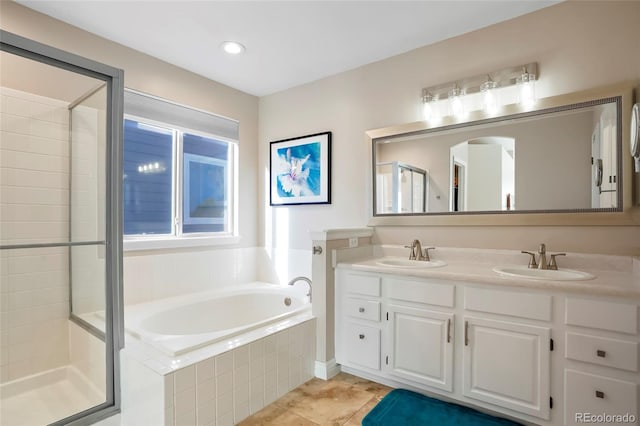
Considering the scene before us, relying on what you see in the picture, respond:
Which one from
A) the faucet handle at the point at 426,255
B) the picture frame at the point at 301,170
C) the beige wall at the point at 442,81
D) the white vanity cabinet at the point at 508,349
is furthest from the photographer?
the picture frame at the point at 301,170

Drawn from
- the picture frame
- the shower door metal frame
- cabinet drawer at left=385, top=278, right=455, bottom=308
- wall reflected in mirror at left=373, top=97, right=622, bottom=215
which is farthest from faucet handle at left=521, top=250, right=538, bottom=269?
the shower door metal frame

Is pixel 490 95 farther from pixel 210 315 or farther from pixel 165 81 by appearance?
pixel 210 315

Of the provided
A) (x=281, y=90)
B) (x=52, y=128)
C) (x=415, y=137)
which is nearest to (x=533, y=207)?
(x=415, y=137)

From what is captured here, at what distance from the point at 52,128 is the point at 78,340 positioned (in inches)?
53.7

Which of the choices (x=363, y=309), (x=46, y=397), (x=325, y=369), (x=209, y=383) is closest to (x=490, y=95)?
(x=363, y=309)

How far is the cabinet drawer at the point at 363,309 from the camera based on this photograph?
2184mm

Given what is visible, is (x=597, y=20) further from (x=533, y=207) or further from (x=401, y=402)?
(x=401, y=402)

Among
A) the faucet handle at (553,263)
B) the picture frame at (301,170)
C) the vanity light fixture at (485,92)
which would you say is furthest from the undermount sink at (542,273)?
the picture frame at (301,170)

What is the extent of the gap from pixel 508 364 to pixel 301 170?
2.25 metres

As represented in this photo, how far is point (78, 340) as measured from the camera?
2.04 meters

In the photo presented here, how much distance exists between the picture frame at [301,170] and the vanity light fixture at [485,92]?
3.17 feet

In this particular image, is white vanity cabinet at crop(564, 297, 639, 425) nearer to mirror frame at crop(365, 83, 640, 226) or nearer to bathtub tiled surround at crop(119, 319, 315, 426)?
mirror frame at crop(365, 83, 640, 226)

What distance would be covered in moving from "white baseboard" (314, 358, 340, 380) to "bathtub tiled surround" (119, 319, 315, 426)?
22 centimetres

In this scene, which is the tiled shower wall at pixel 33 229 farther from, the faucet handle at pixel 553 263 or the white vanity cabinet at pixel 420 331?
the faucet handle at pixel 553 263
